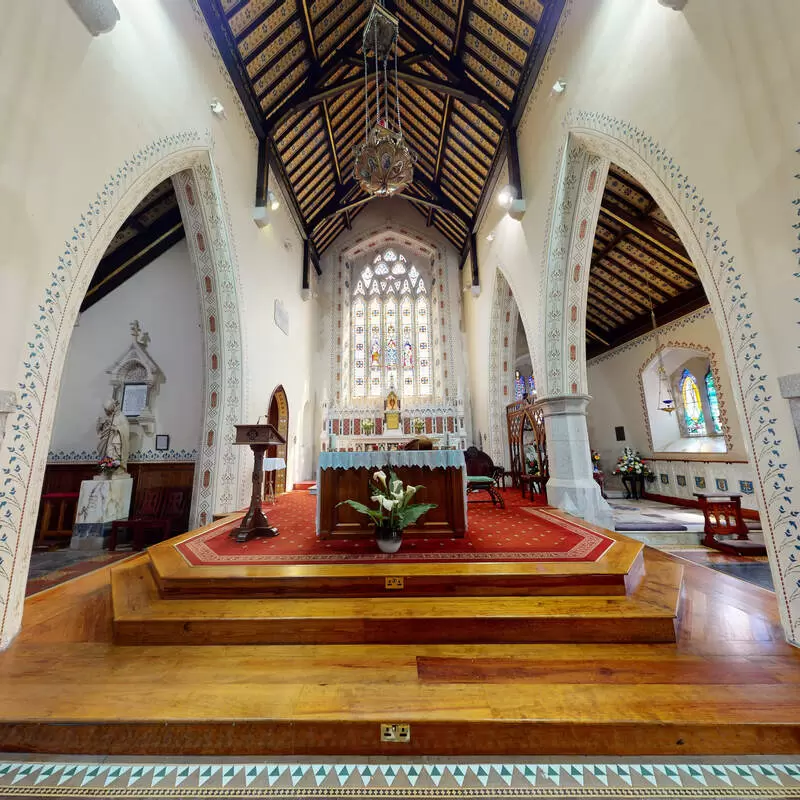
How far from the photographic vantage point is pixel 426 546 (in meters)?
2.90

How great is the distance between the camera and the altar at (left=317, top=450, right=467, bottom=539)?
3.12 metres

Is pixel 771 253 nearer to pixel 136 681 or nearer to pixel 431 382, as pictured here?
pixel 136 681

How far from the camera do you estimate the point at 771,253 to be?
1889 millimetres

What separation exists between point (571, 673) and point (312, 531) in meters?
2.46

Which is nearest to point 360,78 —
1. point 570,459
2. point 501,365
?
point 501,365

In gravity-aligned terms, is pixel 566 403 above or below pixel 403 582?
above

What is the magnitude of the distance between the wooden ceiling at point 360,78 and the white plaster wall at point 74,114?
2.65ft

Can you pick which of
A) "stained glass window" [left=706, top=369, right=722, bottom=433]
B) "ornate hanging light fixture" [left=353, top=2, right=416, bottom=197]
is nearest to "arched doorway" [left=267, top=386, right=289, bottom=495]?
"ornate hanging light fixture" [left=353, top=2, right=416, bottom=197]

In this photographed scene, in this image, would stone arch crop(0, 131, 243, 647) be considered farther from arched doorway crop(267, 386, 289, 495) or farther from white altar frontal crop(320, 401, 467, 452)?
white altar frontal crop(320, 401, 467, 452)

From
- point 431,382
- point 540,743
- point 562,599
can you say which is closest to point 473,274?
point 431,382

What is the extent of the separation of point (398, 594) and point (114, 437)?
15.7 ft

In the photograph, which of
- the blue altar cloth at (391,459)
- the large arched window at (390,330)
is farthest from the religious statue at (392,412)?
the blue altar cloth at (391,459)

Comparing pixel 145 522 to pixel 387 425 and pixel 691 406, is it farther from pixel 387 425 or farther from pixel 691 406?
pixel 691 406

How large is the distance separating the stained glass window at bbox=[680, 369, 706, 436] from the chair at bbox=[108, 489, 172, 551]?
9.46 meters
